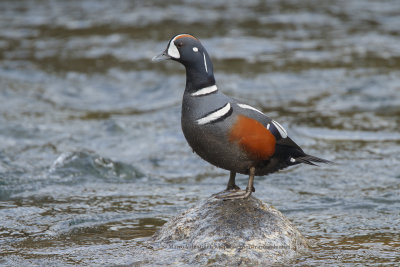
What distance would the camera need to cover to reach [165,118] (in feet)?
35.2

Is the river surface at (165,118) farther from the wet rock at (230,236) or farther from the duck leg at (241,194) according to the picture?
the duck leg at (241,194)

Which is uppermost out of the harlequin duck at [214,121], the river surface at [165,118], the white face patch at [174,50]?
the white face patch at [174,50]

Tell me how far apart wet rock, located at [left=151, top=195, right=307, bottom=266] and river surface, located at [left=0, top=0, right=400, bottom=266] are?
0.94ft

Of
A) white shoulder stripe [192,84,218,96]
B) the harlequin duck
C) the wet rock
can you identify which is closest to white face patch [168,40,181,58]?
the harlequin duck

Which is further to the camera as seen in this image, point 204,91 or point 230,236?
point 230,236

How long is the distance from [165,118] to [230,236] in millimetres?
5634

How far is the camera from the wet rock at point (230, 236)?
514 cm

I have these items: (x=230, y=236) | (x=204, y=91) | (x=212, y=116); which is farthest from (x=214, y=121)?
(x=230, y=236)

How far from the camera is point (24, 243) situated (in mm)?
5914

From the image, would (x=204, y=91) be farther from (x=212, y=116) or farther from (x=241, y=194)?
(x=241, y=194)

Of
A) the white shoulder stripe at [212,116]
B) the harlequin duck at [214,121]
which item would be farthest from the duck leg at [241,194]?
the white shoulder stripe at [212,116]

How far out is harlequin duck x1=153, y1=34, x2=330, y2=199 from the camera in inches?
200

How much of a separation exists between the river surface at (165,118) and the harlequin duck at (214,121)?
101 centimetres

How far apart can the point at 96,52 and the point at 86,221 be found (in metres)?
7.59
